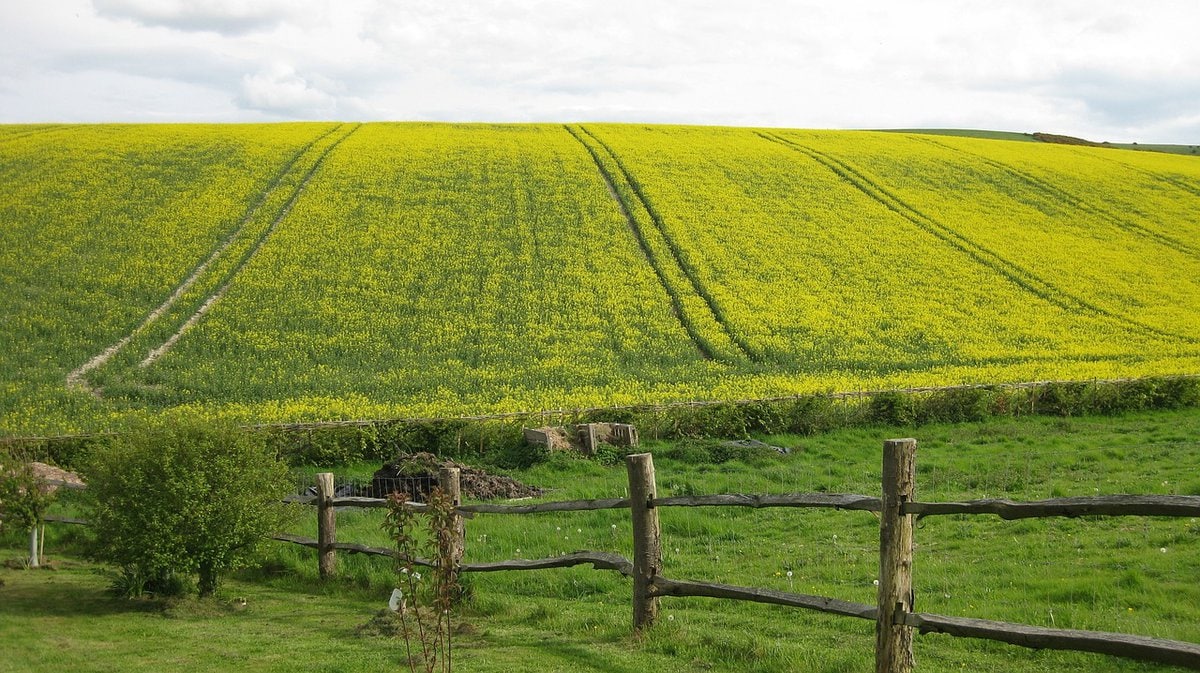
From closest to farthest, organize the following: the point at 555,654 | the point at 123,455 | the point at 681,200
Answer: the point at 555,654 → the point at 123,455 → the point at 681,200

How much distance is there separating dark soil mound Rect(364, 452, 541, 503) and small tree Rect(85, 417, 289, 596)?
5.76 metres

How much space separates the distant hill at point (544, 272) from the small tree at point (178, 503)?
1420 cm

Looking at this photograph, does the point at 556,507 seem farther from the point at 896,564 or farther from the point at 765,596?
the point at 896,564

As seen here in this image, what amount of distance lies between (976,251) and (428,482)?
35.3 m

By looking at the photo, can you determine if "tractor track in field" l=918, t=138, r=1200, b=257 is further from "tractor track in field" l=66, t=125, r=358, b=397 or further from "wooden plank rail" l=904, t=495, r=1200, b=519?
"wooden plank rail" l=904, t=495, r=1200, b=519

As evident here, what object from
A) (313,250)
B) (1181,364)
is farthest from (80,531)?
(1181,364)

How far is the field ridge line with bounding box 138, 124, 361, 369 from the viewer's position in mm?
33625

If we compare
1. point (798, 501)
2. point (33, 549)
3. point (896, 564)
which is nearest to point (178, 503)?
point (33, 549)

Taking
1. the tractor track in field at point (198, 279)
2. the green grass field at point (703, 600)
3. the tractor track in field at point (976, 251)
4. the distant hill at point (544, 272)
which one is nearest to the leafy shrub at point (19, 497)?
the green grass field at point (703, 600)

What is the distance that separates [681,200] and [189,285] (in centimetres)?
2410

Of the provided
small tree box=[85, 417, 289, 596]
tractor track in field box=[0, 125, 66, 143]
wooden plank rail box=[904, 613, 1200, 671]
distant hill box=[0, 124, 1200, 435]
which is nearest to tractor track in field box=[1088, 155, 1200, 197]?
distant hill box=[0, 124, 1200, 435]

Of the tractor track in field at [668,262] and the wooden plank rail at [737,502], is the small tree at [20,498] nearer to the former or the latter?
the wooden plank rail at [737,502]

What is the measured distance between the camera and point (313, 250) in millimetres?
43375

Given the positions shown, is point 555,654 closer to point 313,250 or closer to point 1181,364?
point 1181,364
